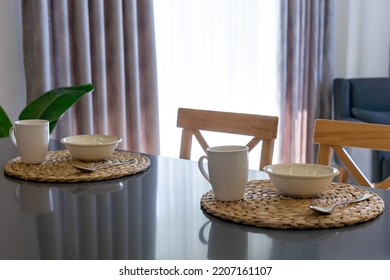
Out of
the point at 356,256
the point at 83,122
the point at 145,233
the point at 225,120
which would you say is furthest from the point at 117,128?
the point at 356,256

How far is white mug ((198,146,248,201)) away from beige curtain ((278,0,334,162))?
285 centimetres

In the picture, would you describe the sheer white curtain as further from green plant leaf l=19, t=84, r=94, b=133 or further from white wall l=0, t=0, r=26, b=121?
green plant leaf l=19, t=84, r=94, b=133

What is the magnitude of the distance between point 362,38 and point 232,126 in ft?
10.2

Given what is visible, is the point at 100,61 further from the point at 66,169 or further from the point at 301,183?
the point at 301,183

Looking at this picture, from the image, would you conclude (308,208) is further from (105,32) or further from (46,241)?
(105,32)

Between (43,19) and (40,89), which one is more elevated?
(43,19)

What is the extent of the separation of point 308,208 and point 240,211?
0.39ft

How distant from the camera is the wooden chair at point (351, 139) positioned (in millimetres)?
1503

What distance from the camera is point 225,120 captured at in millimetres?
1785

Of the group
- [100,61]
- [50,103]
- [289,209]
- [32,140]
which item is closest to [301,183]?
[289,209]

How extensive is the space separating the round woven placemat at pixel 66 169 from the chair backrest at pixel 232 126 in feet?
1.21

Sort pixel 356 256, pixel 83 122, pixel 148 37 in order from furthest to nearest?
1. pixel 148 37
2. pixel 83 122
3. pixel 356 256

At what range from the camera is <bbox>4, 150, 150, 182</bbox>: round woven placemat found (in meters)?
1.25

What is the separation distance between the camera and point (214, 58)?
345 cm
